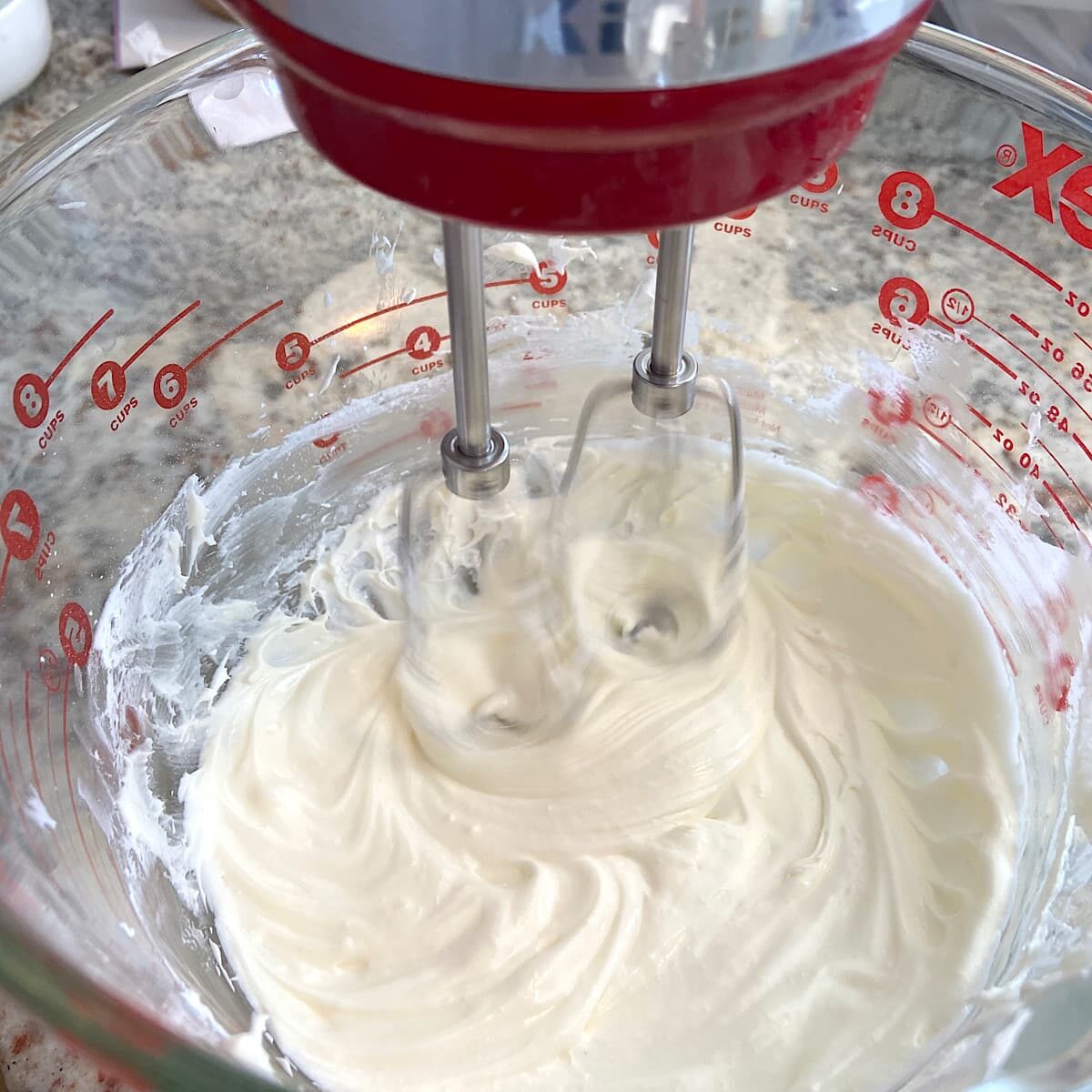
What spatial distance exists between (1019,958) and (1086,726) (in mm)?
177

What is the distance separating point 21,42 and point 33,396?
0.61 metres

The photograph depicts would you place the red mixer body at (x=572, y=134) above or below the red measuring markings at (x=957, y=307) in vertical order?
above

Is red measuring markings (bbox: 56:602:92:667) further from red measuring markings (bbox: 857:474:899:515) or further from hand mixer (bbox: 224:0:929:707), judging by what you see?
red measuring markings (bbox: 857:474:899:515)

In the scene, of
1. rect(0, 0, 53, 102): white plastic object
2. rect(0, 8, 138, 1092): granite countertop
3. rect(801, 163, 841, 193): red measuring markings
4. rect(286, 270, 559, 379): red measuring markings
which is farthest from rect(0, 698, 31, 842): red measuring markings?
rect(0, 0, 53, 102): white plastic object

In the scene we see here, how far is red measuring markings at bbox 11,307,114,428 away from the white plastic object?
0.56 meters

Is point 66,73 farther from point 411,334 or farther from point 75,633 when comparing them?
point 75,633

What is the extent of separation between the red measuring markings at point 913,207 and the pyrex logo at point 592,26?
2.00 feet

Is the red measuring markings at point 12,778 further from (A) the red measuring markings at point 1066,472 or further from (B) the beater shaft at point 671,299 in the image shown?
(A) the red measuring markings at point 1066,472

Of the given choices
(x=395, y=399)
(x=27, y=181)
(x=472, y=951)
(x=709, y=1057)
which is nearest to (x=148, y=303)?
(x=27, y=181)

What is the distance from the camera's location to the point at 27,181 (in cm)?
70

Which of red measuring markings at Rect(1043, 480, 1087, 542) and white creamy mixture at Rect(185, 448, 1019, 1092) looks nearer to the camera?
white creamy mixture at Rect(185, 448, 1019, 1092)

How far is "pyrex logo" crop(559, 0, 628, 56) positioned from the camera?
0.28 meters

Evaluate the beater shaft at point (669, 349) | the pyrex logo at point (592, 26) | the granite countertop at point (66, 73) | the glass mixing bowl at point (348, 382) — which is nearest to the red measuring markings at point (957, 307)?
the glass mixing bowl at point (348, 382)

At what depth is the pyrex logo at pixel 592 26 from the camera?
28 centimetres
